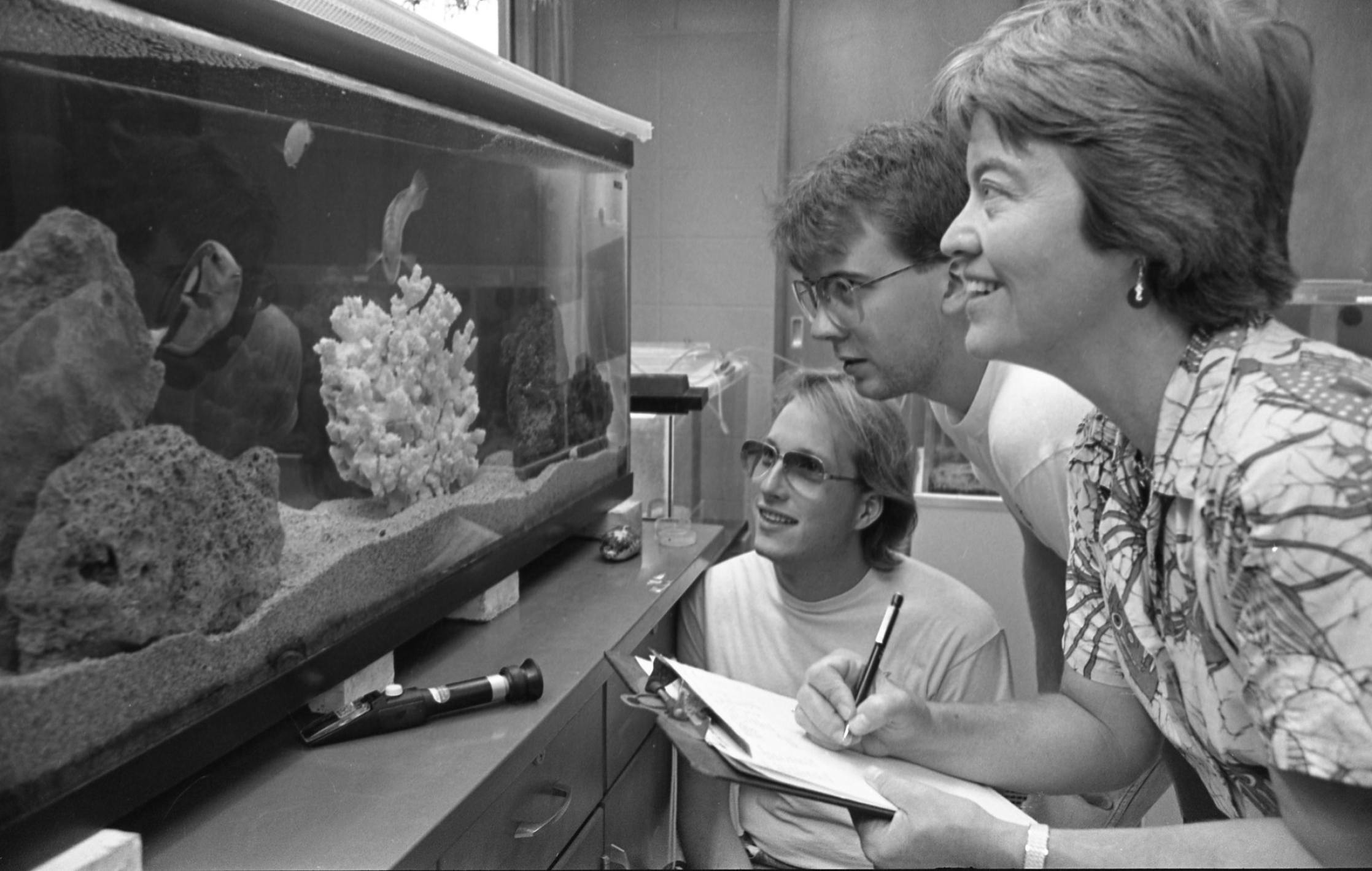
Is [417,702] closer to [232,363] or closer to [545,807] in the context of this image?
[545,807]

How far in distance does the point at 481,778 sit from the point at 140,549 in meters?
0.38

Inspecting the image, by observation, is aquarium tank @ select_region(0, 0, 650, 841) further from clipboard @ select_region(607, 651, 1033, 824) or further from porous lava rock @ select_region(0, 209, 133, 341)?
clipboard @ select_region(607, 651, 1033, 824)

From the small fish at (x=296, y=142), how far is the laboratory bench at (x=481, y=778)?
593 mm

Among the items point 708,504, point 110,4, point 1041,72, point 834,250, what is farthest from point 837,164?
point 708,504

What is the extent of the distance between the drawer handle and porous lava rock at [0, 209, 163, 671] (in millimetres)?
544

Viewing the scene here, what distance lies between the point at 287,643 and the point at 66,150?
A: 51 centimetres

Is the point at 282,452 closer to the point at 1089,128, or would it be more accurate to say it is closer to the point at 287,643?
the point at 287,643

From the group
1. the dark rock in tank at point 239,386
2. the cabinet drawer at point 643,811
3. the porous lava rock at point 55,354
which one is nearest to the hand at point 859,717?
the cabinet drawer at point 643,811

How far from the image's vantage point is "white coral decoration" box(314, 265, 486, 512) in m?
1.17

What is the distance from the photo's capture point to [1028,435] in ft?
4.71

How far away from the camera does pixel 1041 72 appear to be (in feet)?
2.79

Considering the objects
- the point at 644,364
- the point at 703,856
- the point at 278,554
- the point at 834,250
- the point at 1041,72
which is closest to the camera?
the point at 703,856

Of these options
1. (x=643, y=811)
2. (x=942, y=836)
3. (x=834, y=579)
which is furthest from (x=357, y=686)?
(x=834, y=579)

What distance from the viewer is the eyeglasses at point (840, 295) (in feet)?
4.73
